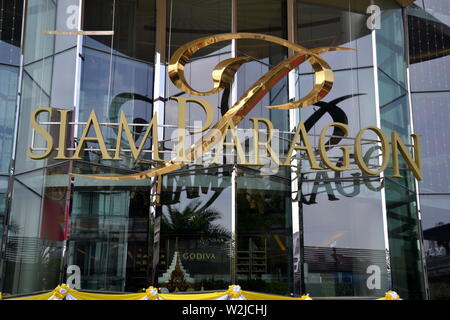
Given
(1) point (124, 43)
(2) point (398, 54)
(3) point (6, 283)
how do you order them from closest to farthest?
(3) point (6, 283)
(1) point (124, 43)
(2) point (398, 54)

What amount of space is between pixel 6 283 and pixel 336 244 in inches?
314

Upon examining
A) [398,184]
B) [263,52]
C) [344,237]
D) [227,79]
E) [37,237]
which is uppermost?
[263,52]

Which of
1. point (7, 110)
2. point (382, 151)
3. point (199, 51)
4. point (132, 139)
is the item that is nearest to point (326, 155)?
point (382, 151)

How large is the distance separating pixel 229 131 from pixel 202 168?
3.78 feet

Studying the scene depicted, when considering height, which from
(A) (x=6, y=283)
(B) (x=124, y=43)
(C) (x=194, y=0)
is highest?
(C) (x=194, y=0)

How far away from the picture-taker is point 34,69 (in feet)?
47.5

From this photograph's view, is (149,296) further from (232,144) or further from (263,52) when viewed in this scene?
(263,52)

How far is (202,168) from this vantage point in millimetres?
13773

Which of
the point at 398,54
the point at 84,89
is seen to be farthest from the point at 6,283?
the point at 398,54

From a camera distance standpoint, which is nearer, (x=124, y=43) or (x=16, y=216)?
(x=16, y=216)

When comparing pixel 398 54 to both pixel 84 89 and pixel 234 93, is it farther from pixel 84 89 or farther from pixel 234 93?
pixel 84 89

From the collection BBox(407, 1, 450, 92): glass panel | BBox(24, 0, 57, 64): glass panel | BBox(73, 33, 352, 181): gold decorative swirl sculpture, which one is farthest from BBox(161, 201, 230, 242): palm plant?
BBox(407, 1, 450, 92): glass panel

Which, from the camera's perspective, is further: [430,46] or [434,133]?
[430,46]

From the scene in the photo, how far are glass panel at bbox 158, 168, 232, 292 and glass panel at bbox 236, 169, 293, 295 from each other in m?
0.32
